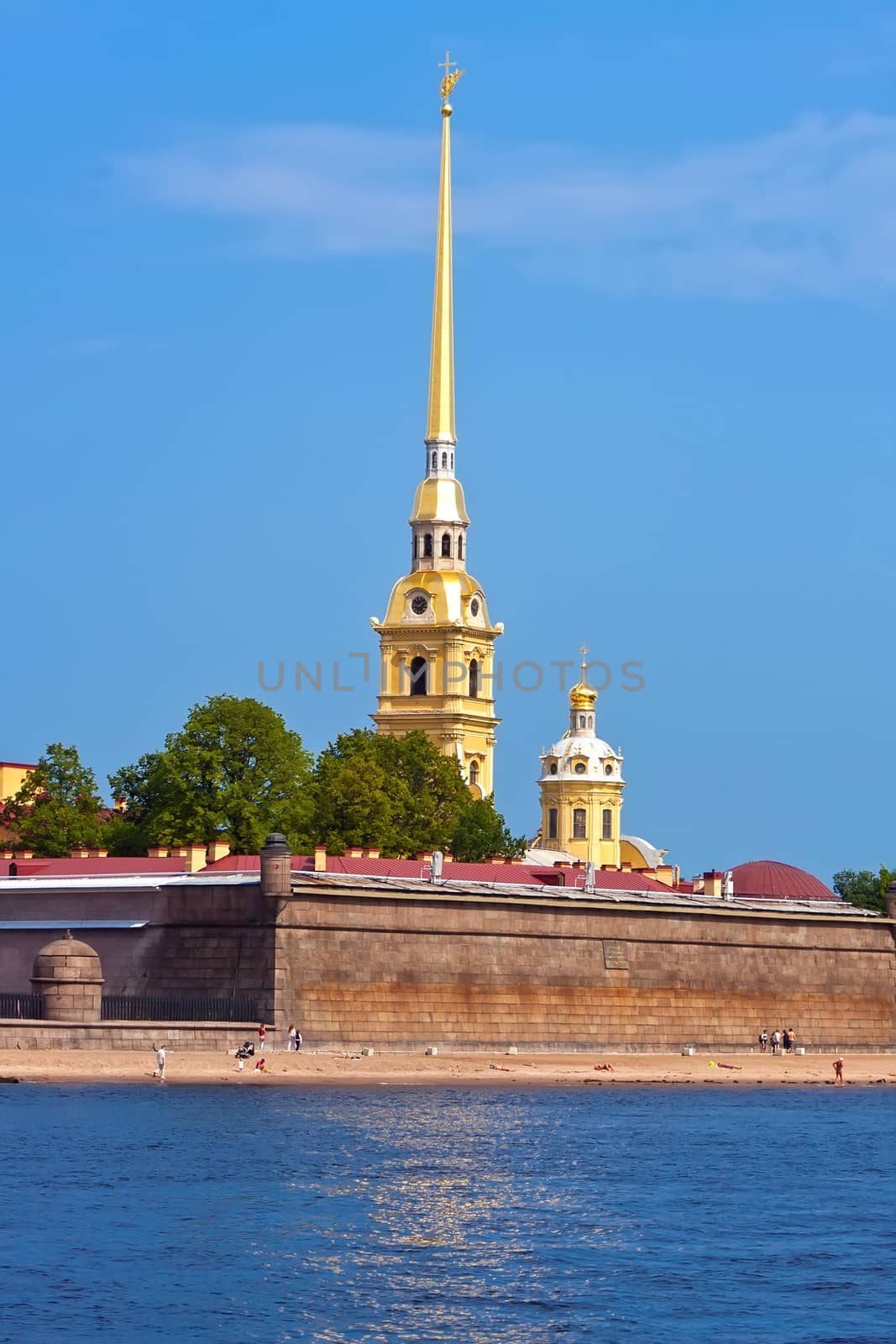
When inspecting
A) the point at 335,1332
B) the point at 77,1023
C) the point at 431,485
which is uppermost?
the point at 431,485

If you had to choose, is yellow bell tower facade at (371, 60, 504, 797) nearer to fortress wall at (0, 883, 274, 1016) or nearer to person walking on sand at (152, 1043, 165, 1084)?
fortress wall at (0, 883, 274, 1016)

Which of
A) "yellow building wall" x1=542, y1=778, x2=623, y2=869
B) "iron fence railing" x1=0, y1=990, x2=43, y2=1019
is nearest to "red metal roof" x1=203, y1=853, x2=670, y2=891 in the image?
"iron fence railing" x1=0, y1=990, x2=43, y2=1019

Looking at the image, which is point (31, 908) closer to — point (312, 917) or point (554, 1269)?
point (312, 917)

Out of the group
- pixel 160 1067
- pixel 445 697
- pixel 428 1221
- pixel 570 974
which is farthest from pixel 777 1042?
pixel 445 697

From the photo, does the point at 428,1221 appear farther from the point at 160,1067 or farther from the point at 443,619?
the point at 443,619

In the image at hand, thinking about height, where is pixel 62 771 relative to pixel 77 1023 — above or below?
above

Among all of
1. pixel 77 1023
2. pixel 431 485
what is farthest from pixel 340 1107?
pixel 431 485

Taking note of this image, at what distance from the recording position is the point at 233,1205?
143 feet

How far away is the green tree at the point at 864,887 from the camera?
456ft

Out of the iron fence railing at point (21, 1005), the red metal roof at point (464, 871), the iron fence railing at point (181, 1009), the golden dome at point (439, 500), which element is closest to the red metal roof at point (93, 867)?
the red metal roof at point (464, 871)

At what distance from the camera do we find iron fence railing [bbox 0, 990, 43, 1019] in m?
64.8

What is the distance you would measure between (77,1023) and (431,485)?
7206 centimetres

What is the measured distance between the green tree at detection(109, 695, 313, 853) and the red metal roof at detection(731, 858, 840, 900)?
26.0 metres

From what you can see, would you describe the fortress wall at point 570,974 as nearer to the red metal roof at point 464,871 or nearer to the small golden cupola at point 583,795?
the red metal roof at point 464,871
